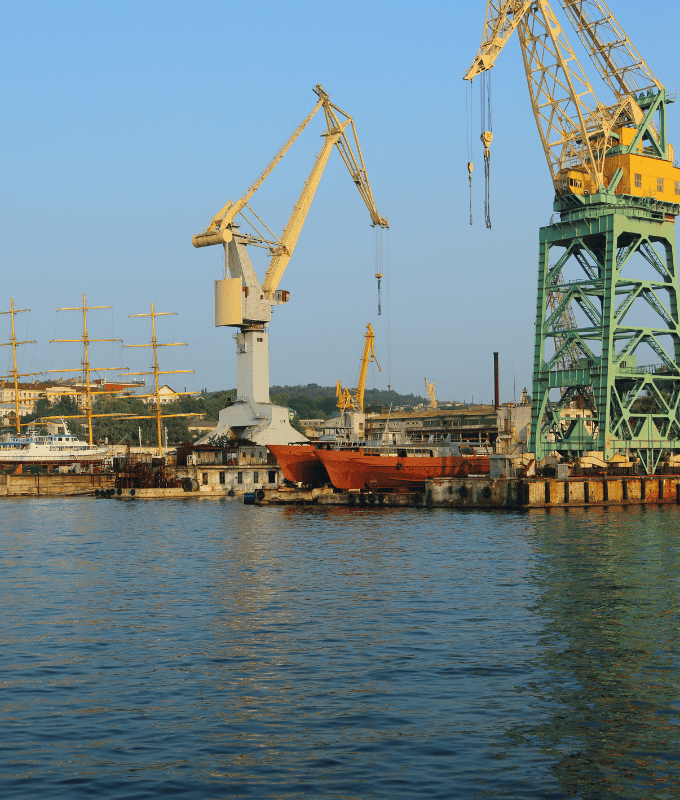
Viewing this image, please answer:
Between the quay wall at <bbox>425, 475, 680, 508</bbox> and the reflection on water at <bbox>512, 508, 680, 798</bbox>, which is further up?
the quay wall at <bbox>425, 475, 680, 508</bbox>

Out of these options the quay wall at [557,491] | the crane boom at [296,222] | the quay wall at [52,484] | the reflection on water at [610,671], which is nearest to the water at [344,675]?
the reflection on water at [610,671]

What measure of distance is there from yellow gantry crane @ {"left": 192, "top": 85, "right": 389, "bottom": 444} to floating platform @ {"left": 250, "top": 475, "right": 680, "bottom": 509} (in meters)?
26.2

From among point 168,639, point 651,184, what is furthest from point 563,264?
point 168,639

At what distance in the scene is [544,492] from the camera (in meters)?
60.2

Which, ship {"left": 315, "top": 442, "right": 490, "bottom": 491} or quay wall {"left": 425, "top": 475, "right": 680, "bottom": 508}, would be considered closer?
quay wall {"left": 425, "top": 475, "right": 680, "bottom": 508}

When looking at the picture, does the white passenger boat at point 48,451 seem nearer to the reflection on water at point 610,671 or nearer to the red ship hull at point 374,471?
the red ship hull at point 374,471

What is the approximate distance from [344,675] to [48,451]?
321ft

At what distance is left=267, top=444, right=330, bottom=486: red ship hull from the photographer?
243 ft

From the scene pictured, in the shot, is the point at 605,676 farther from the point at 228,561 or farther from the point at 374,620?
the point at 228,561

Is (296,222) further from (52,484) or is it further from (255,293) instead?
(52,484)

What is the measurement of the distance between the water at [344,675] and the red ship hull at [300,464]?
3517 centimetres

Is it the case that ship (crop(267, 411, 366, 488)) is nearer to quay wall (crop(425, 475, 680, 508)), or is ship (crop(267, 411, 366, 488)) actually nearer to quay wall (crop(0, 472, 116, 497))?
quay wall (crop(425, 475, 680, 508))

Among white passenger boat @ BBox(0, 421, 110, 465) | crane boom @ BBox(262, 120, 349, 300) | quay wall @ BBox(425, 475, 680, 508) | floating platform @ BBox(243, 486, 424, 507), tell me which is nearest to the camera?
quay wall @ BBox(425, 475, 680, 508)

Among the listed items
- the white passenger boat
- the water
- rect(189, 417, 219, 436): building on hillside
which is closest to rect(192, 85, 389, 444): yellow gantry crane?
the white passenger boat
